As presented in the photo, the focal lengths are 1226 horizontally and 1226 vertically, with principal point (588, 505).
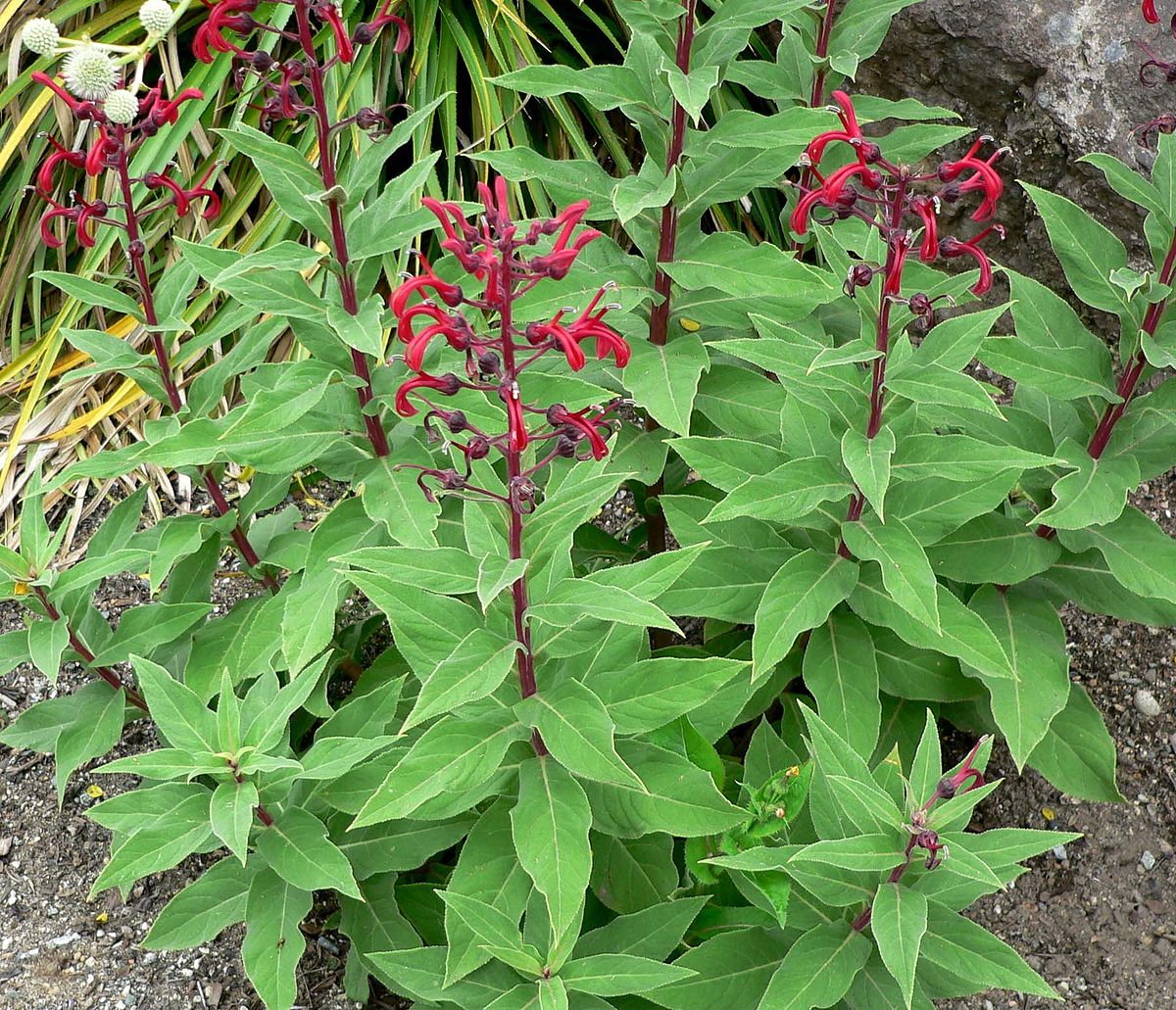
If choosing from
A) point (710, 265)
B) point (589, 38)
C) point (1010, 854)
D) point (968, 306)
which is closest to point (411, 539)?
point (710, 265)

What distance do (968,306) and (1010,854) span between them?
8.53 feet

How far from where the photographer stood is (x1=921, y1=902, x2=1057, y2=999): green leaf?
2.00 m

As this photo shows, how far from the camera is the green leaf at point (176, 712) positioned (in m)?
2.25

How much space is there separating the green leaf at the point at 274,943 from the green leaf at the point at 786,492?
108cm

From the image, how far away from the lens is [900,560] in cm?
223

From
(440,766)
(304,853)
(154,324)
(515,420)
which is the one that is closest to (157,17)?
(154,324)

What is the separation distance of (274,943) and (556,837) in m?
0.65

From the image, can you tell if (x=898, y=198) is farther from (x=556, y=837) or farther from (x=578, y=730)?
(x=556, y=837)

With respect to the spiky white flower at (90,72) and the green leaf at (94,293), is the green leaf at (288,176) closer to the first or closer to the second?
the spiky white flower at (90,72)

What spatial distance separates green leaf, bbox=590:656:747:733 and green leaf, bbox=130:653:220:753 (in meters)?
0.76

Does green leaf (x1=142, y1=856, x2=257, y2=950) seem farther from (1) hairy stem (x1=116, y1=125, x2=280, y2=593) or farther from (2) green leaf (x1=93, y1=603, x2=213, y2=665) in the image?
(1) hairy stem (x1=116, y1=125, x2=280, y2=593)

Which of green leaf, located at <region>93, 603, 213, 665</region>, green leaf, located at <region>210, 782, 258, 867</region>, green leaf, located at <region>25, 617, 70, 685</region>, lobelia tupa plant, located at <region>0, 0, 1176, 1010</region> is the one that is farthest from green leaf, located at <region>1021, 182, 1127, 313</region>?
green leaf, located at <region>25, 617, 70, 685</region>

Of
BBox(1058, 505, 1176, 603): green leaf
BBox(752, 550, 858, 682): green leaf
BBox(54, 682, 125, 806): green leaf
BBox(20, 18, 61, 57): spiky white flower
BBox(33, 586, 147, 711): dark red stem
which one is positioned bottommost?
BBox(54, 682, 125, 806): green leaf

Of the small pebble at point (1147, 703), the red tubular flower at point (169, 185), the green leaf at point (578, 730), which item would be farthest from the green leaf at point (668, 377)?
the small pebble at point (1147, 703)
